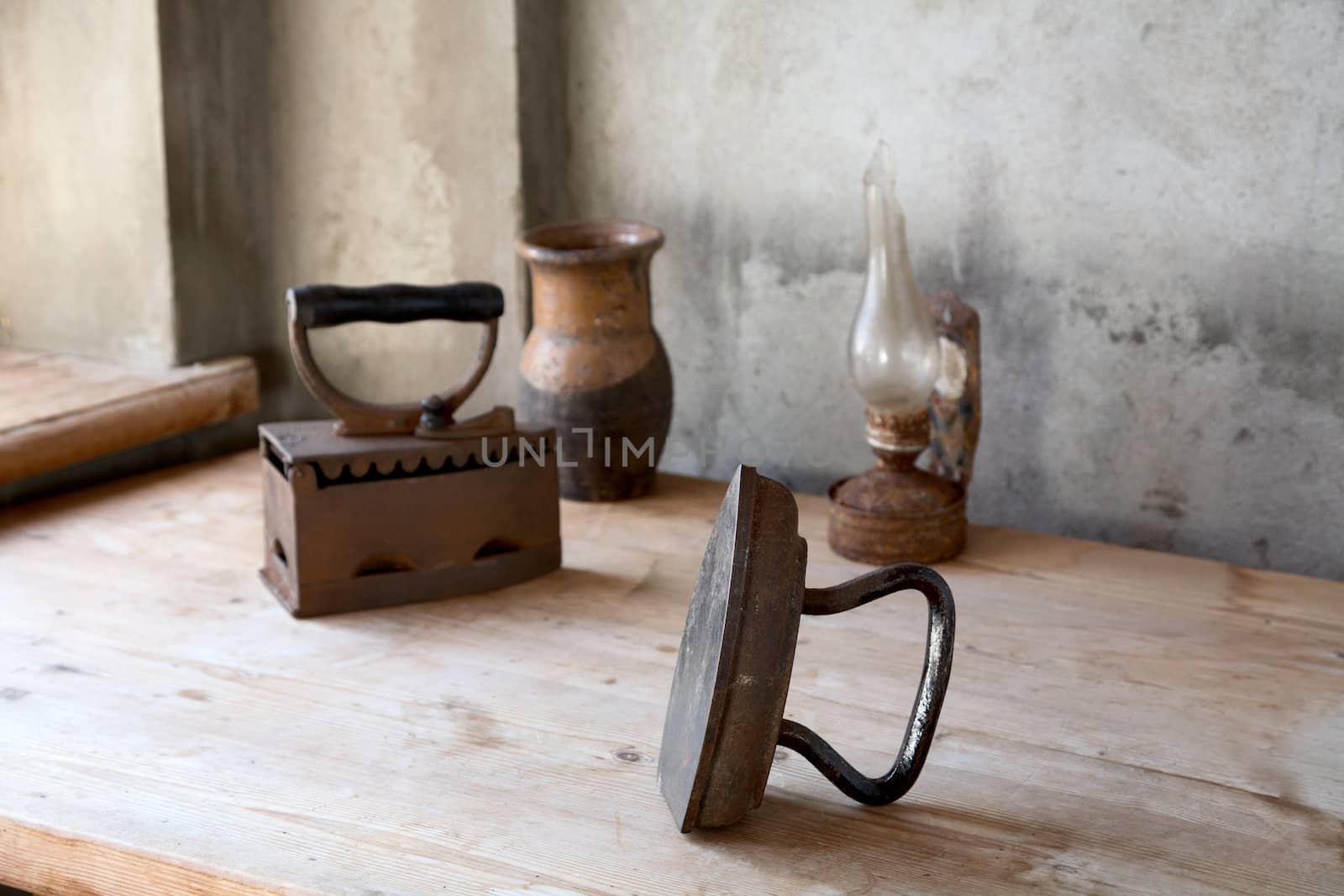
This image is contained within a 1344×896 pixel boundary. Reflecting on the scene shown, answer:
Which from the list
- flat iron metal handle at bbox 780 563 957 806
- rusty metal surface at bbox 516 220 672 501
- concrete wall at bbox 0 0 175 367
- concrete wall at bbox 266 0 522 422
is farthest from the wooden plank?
flat iron metal handle at bbox 780 563 957 806

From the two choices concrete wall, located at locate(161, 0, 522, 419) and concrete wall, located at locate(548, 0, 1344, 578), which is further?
concrete wall, located at locate(161, 0, 522, 419)

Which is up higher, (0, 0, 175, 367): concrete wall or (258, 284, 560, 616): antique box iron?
(0, 0, 175, 367): concrete wall

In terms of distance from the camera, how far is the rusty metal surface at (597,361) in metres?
1.83

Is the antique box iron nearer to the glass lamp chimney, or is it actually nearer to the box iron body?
the box iron body

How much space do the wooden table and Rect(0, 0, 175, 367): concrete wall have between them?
1.67 feet

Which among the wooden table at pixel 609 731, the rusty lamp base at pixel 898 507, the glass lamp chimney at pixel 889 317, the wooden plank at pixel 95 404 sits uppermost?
the glass lamp chimney at pixel 889 317

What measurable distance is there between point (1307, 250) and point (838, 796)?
40.3 inches

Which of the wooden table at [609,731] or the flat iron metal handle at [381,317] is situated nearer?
the wooden table at [609,731]

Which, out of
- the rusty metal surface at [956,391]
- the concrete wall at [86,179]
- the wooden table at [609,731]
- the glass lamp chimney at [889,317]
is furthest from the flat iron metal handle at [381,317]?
the concrete wall at [86,179]

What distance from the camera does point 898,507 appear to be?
1.66 metres

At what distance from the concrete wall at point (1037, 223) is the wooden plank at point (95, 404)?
A: 0.66 metres

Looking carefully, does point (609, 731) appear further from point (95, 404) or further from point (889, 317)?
point (95, 404)

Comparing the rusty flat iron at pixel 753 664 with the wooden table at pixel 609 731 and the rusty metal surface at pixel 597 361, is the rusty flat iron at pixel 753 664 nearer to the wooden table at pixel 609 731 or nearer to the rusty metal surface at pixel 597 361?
the wooden table at pixel 609 731

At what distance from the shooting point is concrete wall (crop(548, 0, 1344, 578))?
168cm
